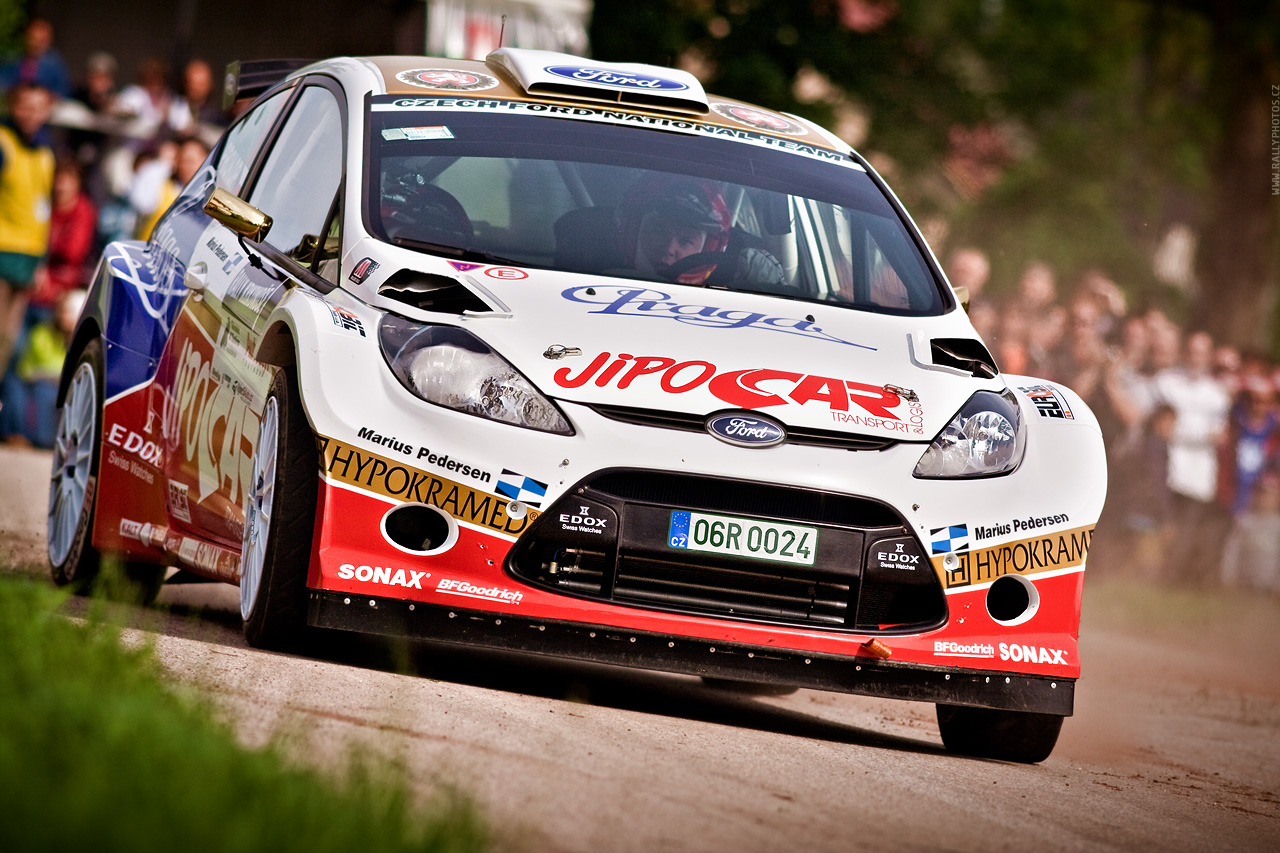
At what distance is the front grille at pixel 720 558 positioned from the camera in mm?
5305

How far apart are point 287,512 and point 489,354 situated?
2.26 feet

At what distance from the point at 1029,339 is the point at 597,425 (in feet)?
28.4

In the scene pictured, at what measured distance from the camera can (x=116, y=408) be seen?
6941 millimetres

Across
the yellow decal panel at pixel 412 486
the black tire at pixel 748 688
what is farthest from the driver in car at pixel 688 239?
the black tire at pixel 748 688

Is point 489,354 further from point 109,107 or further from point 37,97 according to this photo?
point 109,107

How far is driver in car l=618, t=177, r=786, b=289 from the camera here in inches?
249

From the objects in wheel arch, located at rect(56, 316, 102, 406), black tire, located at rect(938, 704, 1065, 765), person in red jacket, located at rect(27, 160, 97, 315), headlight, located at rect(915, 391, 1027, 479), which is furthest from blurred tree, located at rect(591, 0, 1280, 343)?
headlight, located at rect(915, 391, 1027, 479)

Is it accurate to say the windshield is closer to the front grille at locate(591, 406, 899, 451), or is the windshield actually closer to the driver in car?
the driver in car

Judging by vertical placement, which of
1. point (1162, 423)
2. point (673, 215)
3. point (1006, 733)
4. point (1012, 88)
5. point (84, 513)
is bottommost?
point (1012, 88)

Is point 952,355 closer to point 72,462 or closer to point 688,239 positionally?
point 688,239

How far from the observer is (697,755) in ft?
16.0

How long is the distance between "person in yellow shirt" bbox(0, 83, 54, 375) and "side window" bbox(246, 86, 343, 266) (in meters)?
6.97

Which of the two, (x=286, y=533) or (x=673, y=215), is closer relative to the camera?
(x=286, y=533)

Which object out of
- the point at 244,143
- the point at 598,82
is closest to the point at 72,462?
the point at 244,143
